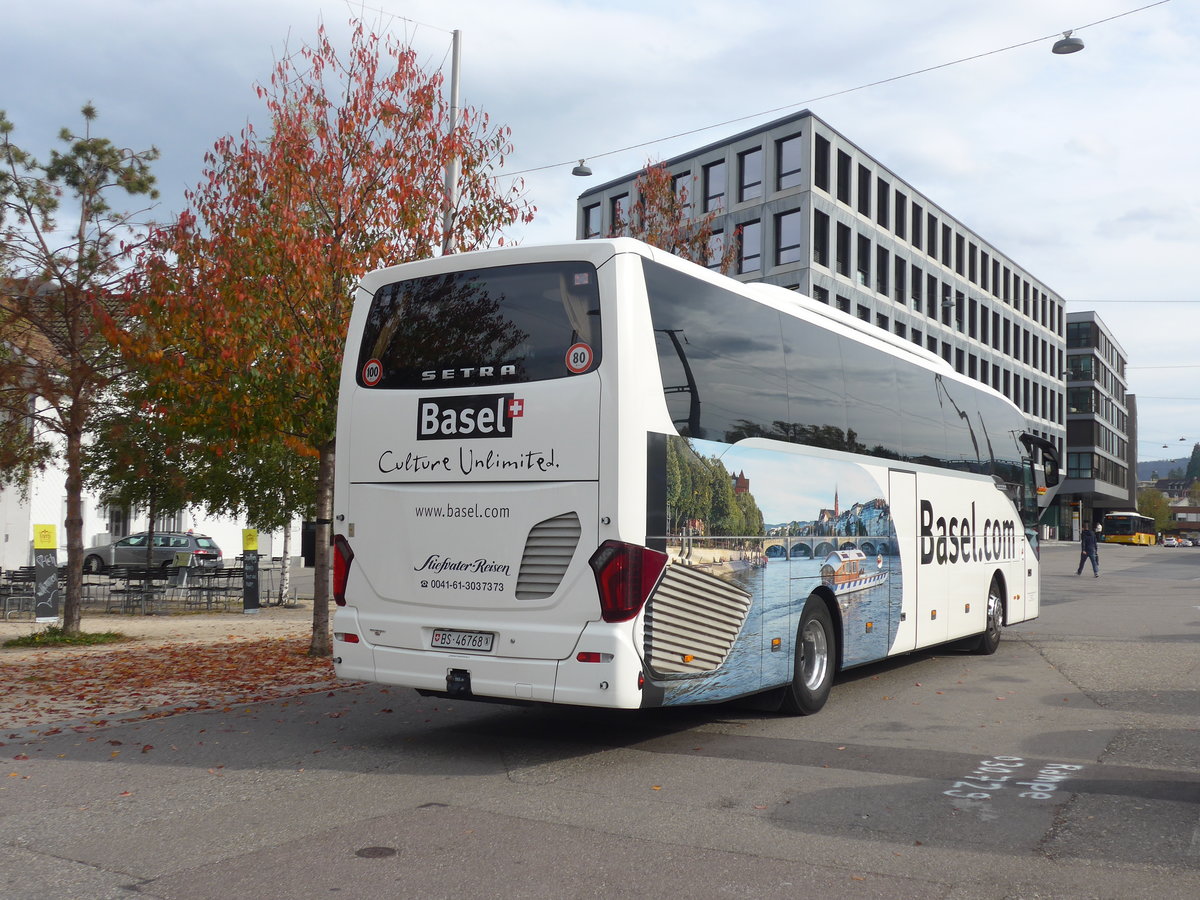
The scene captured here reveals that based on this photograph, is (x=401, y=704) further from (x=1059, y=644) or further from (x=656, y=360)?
(x=1059, y=644)

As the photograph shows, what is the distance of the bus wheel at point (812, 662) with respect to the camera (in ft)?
31.2

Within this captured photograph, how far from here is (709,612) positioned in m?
8.16

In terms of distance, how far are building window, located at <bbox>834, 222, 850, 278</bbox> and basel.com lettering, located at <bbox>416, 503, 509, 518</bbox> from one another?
145ft

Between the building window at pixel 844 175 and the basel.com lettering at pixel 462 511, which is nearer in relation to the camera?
the basel.com lettering at pixel 462 511

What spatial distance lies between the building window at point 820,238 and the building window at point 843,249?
1290 millimetres

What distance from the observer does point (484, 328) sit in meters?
8.23

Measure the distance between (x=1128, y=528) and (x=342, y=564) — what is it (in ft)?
313

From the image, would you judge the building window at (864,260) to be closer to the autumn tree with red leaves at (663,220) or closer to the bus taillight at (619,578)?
the autumn tree with red leaves at (663,220)

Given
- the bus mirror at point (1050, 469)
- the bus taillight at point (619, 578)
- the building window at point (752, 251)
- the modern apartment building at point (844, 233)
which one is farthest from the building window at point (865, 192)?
the bus taillight at point (619, 578)

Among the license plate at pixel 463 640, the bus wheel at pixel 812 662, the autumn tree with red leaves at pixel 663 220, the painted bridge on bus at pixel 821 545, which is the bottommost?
the bus wheel at pixel 812 662

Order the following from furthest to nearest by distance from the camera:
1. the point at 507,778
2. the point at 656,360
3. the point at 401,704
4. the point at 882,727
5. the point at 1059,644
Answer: the point at 1059,644
the point at 401,704
the point at 882,727
the point at 656,360
the point at 507,778

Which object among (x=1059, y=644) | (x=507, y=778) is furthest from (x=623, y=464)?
(x=1059, y=644)

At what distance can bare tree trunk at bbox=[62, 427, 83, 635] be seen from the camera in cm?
1593

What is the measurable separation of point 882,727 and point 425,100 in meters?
9.47
